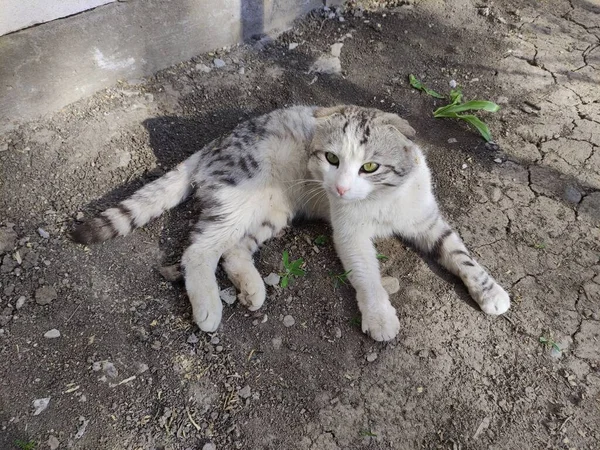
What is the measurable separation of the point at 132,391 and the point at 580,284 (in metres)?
2.52

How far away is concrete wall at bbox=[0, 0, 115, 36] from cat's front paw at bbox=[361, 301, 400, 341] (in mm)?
2697

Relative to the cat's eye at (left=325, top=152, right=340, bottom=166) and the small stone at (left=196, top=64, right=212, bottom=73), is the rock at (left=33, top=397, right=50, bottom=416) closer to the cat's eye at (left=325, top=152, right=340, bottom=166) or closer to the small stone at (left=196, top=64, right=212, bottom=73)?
the cat's eye at (left=325, top=152, right=340, bottom=166)

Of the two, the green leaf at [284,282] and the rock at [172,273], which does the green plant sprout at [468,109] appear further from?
the rock at [172,273]

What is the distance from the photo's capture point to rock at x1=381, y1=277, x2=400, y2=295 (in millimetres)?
2848

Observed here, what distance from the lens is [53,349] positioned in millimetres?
2506

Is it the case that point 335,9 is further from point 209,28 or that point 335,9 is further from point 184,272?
point 184,272

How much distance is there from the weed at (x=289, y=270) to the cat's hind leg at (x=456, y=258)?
66cm

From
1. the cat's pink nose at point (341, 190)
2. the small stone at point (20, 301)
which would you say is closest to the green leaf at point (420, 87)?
the cat's pink nose at point (341, 190)

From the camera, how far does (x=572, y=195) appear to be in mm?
3254

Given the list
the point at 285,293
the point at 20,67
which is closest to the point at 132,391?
the point at 285,293

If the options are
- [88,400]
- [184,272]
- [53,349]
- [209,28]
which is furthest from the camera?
[209,28]

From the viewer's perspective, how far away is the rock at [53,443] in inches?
86.5

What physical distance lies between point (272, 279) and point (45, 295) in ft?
4.09

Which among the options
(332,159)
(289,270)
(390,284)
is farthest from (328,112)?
(390,284)
